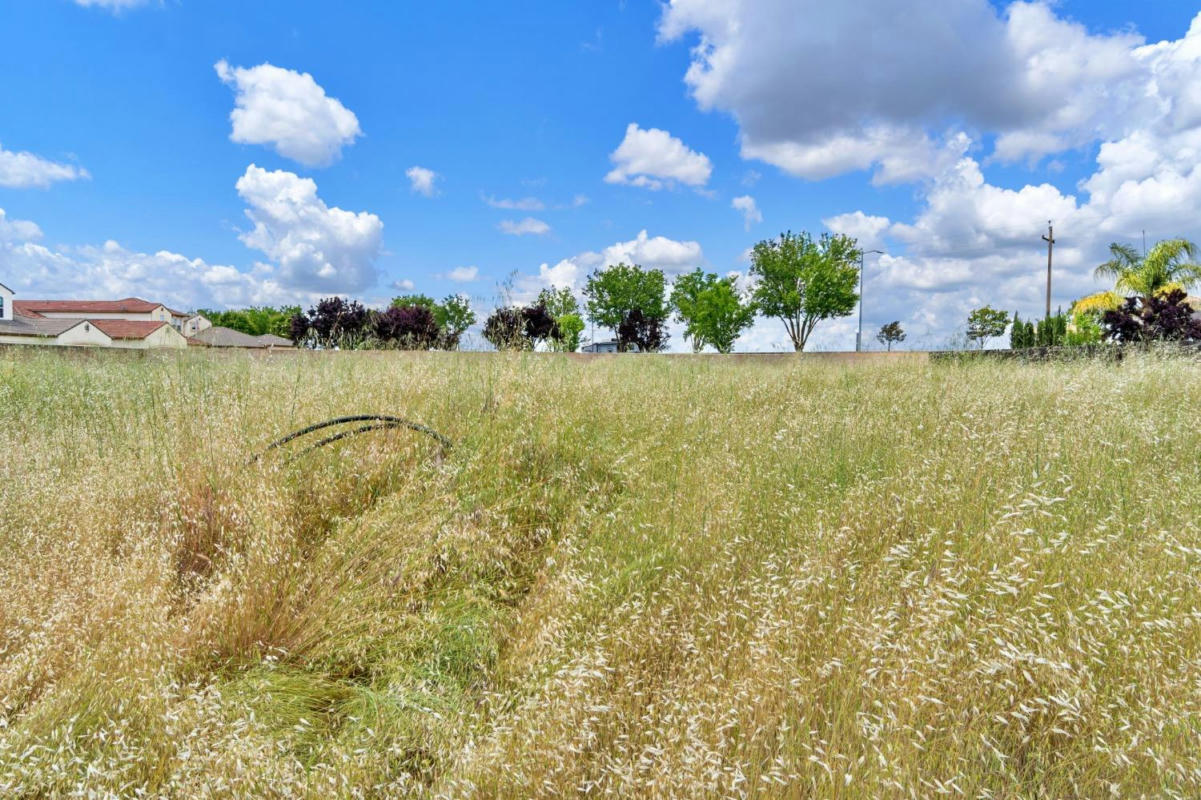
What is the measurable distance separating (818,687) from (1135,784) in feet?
2.57

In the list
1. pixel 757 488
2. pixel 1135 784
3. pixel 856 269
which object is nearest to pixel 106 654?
pixel 757 488

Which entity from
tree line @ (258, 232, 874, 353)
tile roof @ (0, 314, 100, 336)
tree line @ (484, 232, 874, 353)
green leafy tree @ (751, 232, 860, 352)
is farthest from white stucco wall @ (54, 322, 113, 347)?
green leafy tree @ (751, 232, 860, 352)

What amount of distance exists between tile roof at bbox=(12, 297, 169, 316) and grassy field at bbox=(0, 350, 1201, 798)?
301 feet

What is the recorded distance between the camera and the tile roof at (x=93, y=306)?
2965 inches

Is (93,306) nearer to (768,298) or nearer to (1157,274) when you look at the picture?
(768,298)

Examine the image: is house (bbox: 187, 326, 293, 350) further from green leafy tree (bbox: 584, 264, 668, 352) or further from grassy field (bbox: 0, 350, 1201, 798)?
green leafy tree (bbox: 584, 264, 668, 352)

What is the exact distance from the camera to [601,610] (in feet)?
7.66

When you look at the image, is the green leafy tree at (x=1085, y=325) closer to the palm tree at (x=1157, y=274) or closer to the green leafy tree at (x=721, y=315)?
the palm tree at (x=1157, y=274)

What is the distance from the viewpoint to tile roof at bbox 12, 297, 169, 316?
247 feet

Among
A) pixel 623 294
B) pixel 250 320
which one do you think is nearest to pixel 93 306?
pixel 250 320

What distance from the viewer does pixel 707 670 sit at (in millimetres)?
1972

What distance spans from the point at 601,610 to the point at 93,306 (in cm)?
10355

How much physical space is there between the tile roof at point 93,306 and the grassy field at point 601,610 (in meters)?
91.8

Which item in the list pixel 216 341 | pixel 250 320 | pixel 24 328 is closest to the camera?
pixel 216 341
